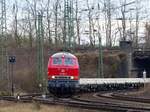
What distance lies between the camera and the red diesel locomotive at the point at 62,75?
37.0 m

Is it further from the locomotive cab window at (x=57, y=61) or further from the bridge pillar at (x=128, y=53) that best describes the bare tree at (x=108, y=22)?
the locomotive cab window at (x=57, y=61)

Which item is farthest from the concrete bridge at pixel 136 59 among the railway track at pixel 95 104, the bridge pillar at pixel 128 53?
the railway track at pixel 95 104

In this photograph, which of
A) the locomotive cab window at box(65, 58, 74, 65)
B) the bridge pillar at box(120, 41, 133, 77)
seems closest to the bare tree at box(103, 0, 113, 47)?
→ the bridge pillar at box(120, 41, 133, 77)

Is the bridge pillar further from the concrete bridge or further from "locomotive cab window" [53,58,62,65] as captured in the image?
"locomotive cab window" [53,58,62,65]

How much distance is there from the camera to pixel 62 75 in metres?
37.2

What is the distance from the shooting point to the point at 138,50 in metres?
73.9

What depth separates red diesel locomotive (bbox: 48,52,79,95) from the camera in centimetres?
3697

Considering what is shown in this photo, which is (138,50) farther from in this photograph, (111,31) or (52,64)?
(52,64)

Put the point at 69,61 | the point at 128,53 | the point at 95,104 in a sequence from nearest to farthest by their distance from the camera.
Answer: the point at 95,104 < the point at 69,61 < the point at 128,53

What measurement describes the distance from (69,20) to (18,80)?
11.7 metres

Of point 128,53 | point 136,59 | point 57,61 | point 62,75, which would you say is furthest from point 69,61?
point 136,59

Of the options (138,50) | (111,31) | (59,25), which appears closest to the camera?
(138,50)

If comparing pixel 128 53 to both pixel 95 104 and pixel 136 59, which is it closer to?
pixel 136 59

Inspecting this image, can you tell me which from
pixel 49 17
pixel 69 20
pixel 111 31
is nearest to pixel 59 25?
pixel 49 17
